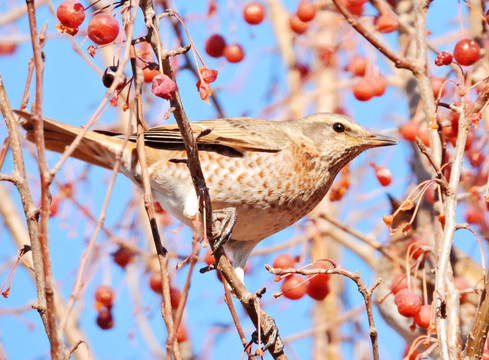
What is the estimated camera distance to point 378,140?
3924 millimetres

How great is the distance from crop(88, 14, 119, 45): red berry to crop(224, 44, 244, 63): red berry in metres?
1.92

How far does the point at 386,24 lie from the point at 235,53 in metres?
0.86

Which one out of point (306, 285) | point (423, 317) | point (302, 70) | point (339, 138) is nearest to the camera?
point (423, 317)

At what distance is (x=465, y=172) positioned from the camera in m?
4.26

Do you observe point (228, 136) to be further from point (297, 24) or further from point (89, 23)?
point (89, 23)

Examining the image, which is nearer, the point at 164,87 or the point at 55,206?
the point at 164,87

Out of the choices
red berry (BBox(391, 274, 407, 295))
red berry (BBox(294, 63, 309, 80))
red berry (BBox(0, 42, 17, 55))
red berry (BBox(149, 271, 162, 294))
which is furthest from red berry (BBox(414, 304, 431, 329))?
red berry (BBox(0, 42, 17, 55))

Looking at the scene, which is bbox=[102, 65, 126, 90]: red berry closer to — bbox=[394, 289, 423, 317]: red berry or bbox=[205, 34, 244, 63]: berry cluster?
bbox=[394, 289, 423, 317]: red berry

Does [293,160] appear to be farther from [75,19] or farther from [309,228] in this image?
[75,19]

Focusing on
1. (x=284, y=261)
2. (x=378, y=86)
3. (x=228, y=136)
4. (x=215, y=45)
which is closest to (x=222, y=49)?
(x=215, y=45)

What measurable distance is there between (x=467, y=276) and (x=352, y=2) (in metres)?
1.80

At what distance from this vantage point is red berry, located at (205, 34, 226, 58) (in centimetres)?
435

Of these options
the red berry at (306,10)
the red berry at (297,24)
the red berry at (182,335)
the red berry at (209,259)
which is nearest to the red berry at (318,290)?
the red berry at (209,259)

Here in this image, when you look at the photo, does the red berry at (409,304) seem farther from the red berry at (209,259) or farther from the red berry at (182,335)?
the red berry at (182,335)
